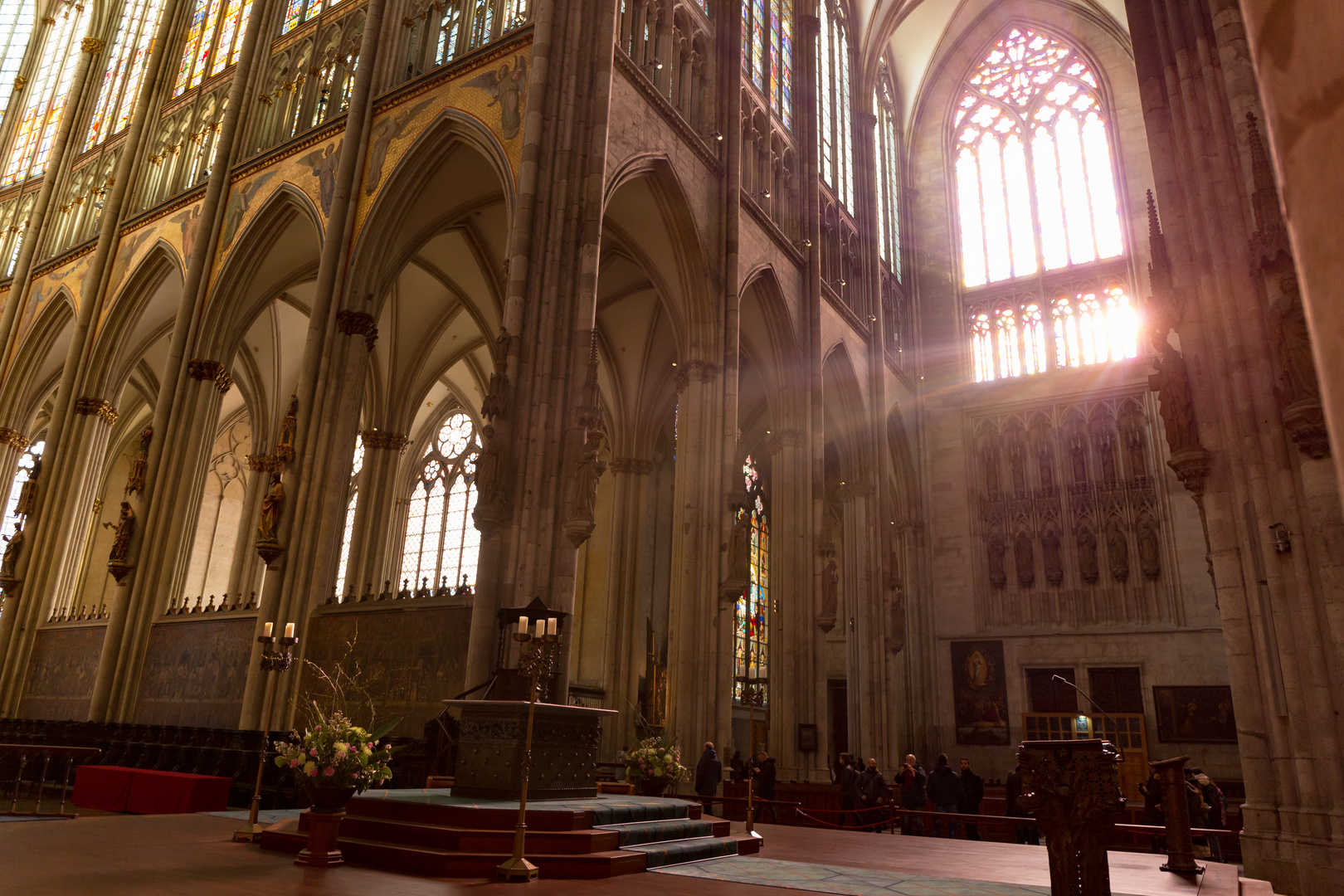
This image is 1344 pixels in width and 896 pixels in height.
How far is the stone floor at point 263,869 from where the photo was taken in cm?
520

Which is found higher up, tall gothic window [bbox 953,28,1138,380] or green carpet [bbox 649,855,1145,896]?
tall gothic window [bbox 953,28,1138,380]

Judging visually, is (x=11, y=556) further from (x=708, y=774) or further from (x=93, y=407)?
(x=708, y=774)

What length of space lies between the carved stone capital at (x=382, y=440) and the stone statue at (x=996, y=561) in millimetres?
14778

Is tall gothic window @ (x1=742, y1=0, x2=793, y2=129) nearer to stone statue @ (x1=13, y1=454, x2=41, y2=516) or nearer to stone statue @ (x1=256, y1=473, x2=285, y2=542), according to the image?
stone statue @ (x1=256, y1=473, x2=285, y2=542)

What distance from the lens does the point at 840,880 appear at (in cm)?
667

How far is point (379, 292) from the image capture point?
611 inches

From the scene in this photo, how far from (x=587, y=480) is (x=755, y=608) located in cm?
1518

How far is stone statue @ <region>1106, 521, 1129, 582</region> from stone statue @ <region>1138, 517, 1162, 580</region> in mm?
298

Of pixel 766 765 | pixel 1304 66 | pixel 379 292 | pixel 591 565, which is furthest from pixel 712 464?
pixel 1304 66

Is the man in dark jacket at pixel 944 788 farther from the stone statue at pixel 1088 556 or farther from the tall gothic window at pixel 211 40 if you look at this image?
the tall gothic window at pixel 211 40

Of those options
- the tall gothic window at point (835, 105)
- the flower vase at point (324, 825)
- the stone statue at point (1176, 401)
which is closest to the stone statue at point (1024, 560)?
the tall gothic window at point (835, 105)

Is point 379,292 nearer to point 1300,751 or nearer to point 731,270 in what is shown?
point 731,270

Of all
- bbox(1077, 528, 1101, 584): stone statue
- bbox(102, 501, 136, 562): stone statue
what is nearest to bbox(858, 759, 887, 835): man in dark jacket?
bbox(1077, 528, 1101, 584): stone statue

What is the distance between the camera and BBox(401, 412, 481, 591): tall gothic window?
84.5 feet
